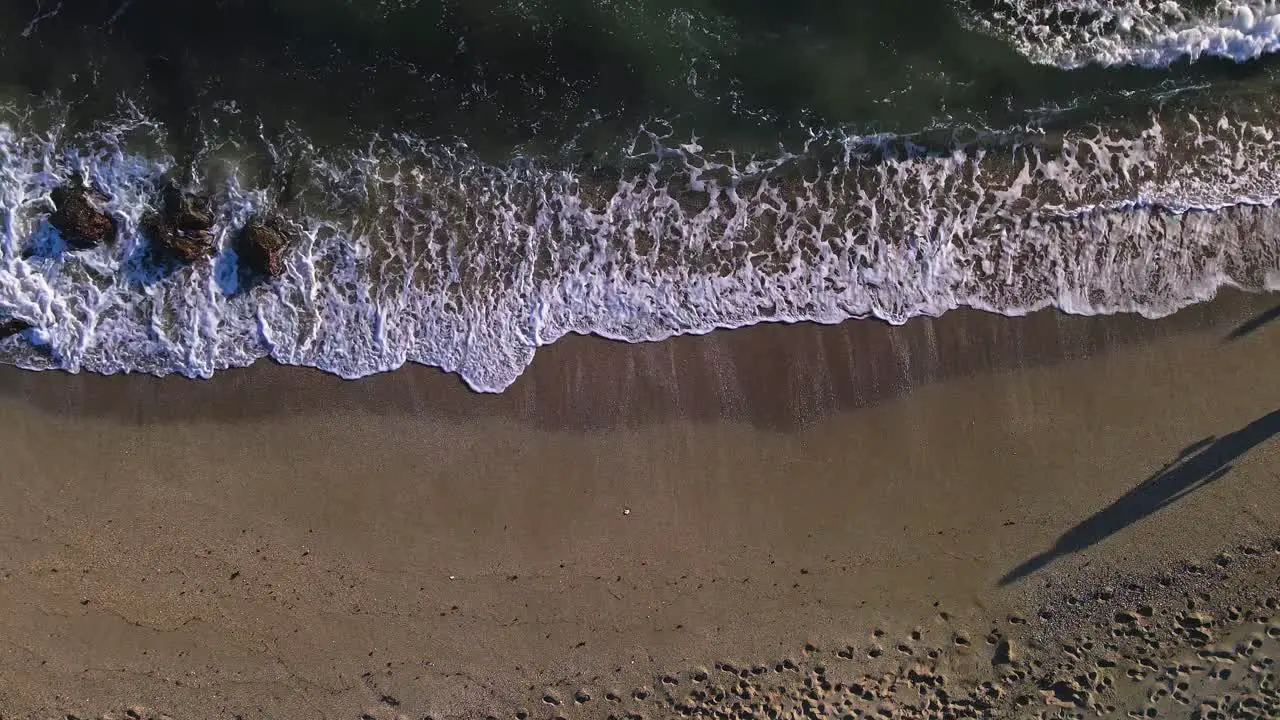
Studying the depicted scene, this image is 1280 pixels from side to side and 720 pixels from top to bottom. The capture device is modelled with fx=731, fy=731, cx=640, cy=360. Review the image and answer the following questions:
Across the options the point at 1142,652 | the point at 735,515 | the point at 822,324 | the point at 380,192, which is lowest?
the point at 1142,652

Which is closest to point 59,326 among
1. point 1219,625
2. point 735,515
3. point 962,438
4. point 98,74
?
point 98,74

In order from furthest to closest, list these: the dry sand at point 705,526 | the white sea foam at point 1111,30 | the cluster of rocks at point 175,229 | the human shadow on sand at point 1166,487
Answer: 1. the white sea foam at point 1111,30
2. the cluster of rocks at point 175,229
3. the human shadow on sand at point 1166,487
4. the dry sand at point 705,526

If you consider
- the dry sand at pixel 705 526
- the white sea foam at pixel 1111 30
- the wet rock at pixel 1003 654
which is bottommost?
the wet rock at pixel 1003 654

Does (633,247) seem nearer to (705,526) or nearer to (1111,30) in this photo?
(705,526)

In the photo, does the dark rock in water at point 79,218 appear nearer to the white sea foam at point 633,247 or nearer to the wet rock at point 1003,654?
the white sea foam at point 633,247

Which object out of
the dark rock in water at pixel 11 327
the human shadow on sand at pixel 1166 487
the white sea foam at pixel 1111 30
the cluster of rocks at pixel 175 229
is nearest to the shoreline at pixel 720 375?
the dark rock in water at pixel 11 327

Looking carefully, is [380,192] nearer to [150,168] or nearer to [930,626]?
[150,168]
